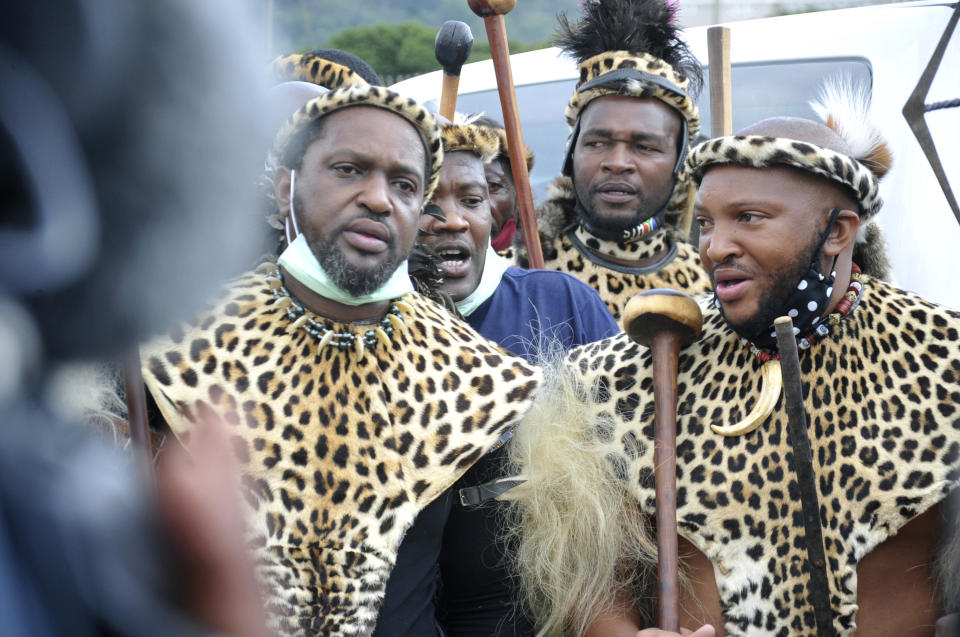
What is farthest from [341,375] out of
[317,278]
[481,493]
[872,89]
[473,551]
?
[872,89]

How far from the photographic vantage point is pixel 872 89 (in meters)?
4.12

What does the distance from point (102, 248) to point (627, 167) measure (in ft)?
10.7

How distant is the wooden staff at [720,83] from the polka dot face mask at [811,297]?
124 cm

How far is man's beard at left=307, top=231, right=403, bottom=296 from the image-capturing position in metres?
2.55

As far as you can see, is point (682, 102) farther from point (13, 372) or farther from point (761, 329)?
point (13, 372)

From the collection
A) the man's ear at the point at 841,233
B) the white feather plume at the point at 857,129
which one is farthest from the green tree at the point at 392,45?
the man's ear at the point at 841,233

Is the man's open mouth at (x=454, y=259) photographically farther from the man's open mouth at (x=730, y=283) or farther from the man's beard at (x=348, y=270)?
the man's open mouth at (x=730, y=283)

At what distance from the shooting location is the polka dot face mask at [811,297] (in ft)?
7.91

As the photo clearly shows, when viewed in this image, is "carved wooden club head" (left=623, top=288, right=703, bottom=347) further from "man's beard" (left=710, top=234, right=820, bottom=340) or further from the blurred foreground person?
the blurred foreground person

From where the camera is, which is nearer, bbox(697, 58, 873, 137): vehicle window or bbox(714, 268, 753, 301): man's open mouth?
bbox(714, 268, 753, 301): man's open mouth

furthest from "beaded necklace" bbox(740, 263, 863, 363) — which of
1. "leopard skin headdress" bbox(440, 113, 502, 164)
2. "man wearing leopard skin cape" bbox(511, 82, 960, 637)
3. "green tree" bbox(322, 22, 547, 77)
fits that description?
"green tree" bbox(322, 22, 547, 77)

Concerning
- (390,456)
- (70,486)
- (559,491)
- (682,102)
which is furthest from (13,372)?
(682,102)

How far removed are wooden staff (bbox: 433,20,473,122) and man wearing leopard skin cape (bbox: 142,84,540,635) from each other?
Result: 119cm

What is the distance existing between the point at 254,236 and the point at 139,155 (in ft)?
0.47
